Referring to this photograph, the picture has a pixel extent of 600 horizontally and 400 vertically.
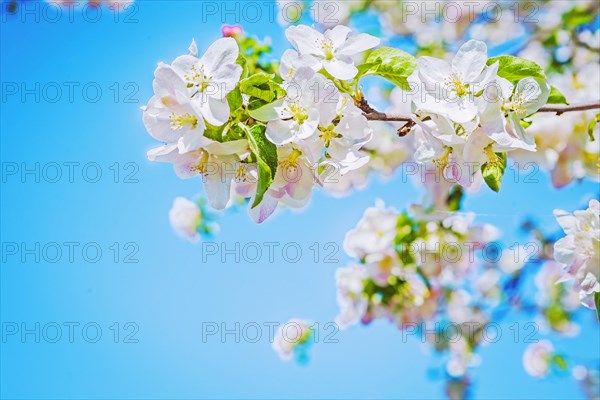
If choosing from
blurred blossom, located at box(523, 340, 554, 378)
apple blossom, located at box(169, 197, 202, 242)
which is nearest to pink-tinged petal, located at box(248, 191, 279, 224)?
apple blossom, located at box(169, 197, 202, 242)

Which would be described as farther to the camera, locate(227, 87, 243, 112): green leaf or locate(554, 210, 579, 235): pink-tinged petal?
locate(554, 210, 579, 235): pink-tinged petal

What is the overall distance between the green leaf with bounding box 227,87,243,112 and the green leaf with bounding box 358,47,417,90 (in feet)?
0.66

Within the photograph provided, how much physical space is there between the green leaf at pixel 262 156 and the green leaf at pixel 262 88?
5 centimetres

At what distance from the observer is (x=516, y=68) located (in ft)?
3.22

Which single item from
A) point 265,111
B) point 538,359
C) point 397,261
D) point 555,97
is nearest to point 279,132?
point 265,111

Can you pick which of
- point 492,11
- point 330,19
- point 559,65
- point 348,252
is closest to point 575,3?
point 559,65

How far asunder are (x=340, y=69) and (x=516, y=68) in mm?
277

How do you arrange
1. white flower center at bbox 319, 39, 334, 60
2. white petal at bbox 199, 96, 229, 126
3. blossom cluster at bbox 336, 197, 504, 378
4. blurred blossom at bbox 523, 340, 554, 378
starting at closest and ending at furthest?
white petal at bbox 199, 96, 229, 126 < white flower center at bbox 319, 39, 334, 60 < blossom cluster at bbox 336, 197, 504, 378 < blurred blossom at bbox 523, 340, 554, 378

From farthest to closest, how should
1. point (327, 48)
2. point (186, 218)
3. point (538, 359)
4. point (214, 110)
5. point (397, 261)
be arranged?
point (538, 359), point (186, 218), point (397, 261), point (327, 48), point (214, 110)

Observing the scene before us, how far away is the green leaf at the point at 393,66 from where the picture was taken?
0.99 metres

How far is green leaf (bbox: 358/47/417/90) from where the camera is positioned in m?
0.99

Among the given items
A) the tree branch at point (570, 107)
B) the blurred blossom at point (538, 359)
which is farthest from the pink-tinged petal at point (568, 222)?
the blurred blossom at point (538, 359)

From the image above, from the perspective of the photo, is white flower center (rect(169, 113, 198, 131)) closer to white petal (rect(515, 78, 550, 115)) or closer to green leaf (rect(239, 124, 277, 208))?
green leaf (rect(239, 124, 277, 208))

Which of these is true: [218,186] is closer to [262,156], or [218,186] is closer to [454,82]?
[262,156]
